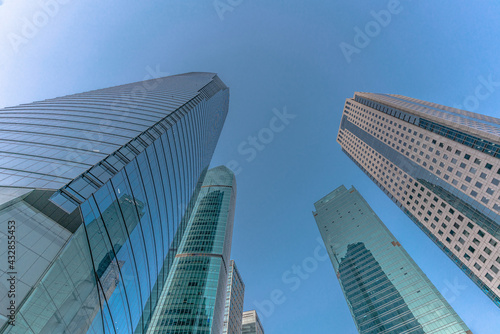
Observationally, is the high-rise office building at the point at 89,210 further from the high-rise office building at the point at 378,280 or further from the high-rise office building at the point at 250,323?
the high-rise office building at the point at 250,323

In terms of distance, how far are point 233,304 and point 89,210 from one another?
328 feet

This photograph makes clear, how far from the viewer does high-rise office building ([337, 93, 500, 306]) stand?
46875mm

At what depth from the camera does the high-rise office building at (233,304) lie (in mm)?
90250

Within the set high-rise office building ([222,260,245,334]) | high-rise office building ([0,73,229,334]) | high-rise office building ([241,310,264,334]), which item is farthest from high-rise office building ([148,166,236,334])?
high-rise office building ([241,310,264,334])

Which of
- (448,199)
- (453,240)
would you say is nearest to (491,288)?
(453,240)

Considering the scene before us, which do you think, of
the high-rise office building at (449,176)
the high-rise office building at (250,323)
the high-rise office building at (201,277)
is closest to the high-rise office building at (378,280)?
the high-rise office building at (449,176)

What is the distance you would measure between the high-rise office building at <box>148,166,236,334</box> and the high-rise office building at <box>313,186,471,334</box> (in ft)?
159

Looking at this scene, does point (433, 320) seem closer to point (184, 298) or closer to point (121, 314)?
point (184, 298)

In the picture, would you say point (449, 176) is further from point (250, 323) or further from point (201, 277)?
point (250, 323)

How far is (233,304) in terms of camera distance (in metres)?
101

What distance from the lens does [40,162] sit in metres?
20.6

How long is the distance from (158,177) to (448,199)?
6490 centimetres

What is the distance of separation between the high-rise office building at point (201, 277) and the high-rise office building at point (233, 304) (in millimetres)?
16857

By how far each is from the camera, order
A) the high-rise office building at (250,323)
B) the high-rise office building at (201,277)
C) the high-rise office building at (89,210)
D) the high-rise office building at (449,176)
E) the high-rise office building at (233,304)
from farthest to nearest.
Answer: the high-rise office building at (250,323), the high-rise office building at (233,304), the high-rise office building at (201,277), the high-rise office building at (449,176), the high-rise office building at (89,210)
